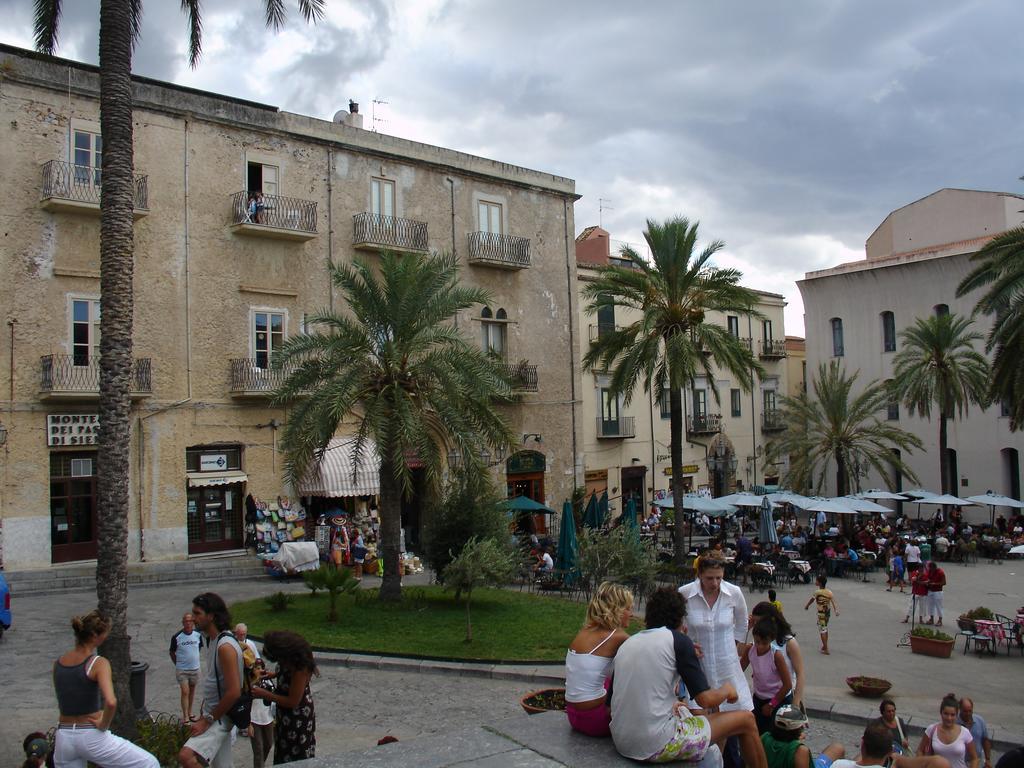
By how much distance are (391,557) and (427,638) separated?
339cm

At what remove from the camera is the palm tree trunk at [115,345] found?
10.2 m

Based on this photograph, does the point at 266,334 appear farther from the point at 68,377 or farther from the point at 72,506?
the point at 72,506

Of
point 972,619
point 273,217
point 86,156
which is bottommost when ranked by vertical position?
point 972,619

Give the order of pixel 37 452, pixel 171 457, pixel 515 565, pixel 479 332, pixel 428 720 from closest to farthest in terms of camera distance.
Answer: pixel 428 720, pixel 515 565, pixel 37 452, pixel 171 457, pixel 479 332

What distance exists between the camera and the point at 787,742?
686 cm

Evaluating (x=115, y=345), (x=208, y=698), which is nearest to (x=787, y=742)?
(x=208, y=698)

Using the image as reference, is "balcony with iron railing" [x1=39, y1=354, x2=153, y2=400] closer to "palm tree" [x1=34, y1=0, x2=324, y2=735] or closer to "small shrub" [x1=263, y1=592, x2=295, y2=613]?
"small shrub" [x1=263, y1=592, x2=295, y2=613]

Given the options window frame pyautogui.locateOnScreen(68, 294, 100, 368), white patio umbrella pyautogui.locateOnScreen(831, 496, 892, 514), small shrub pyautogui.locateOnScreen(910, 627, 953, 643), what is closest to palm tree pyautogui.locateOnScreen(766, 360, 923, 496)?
white patio umbrella pyautogui.locateOnScreen(831, 496, 892, 514)

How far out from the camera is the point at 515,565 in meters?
18.3

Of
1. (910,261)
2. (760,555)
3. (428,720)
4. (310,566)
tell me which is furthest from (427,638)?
(910,261)

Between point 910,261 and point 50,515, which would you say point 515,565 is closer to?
point 50,515

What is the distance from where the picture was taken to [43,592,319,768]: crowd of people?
6.30m

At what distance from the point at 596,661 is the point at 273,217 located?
2326cm

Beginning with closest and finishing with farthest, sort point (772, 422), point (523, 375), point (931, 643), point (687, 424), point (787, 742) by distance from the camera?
point (787, 742) < point (931, 643) < point (523, 375) < point (687, 424) < point (772, 422)
